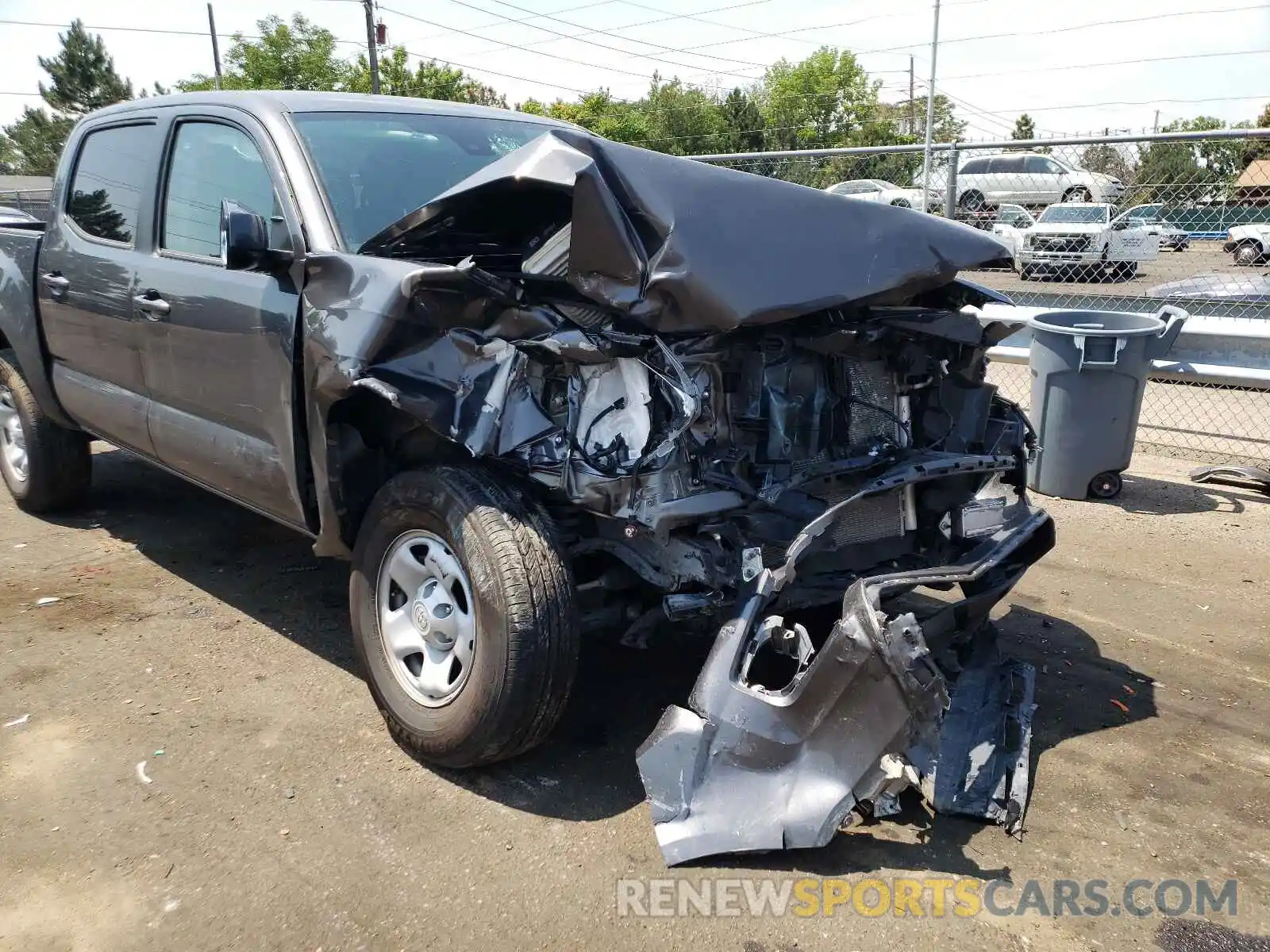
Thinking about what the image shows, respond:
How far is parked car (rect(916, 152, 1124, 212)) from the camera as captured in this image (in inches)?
296

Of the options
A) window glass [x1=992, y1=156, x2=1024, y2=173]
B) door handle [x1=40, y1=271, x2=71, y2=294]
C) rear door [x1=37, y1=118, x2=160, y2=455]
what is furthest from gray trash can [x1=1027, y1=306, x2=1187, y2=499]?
door handle [x1=40, y1=271, x2=71, y2=294]

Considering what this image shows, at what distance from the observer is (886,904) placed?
8.27ft

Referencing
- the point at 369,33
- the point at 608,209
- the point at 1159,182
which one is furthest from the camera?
the point at 369,33

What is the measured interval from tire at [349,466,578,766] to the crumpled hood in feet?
2.28

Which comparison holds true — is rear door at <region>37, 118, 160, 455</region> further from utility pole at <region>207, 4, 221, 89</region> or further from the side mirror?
utility pole at <region>207, 4, 221, 89</region>

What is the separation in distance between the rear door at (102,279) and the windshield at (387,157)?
3.51 feet

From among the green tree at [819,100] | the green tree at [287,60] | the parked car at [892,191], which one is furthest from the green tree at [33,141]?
the parked car at [892,191]

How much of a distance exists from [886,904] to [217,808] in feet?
6.23

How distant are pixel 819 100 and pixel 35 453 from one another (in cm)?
5246

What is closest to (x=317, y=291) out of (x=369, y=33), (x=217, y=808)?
(x=217, y=808)

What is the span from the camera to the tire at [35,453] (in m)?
5.26

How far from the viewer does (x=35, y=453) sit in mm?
5297

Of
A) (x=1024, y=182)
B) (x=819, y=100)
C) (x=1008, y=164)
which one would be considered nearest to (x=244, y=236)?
(x=1024, y=182)

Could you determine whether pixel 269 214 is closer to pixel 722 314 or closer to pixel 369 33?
pixel 722 314
